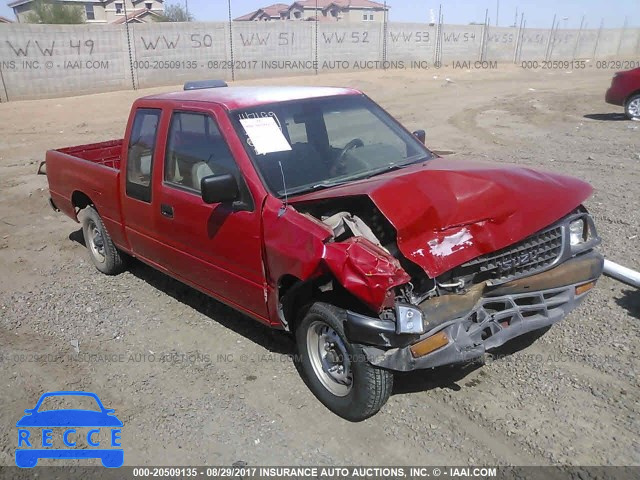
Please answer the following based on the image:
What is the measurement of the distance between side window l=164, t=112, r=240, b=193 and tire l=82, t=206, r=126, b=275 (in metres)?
1.58

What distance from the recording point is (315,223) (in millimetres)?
3197

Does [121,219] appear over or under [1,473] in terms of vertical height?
over

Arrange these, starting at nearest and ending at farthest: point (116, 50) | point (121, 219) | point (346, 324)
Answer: point (346, 324) < point (121, 219) < point (116, 50)

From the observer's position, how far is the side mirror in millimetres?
3473

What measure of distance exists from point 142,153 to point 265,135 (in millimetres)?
1408

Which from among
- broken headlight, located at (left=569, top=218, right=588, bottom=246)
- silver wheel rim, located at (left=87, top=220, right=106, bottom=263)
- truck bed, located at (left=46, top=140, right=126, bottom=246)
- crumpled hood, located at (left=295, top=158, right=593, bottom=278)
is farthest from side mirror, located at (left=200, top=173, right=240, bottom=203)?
silver wheel rim, located at (left=87, top=220, right=106, bottom=263)

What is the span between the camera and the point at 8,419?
11.6ft

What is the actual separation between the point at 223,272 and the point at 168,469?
1.39 metres

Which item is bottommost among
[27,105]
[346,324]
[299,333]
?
[27,105]

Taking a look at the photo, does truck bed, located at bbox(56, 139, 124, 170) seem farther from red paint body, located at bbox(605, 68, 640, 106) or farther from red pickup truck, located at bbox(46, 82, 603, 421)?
red paint body, located at bbox(605, 68, 640, 106)

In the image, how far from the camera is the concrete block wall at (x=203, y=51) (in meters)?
19.9

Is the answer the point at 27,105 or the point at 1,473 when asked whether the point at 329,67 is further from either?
the point at 1,473

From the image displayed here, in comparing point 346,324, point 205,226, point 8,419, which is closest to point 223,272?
point 205,226

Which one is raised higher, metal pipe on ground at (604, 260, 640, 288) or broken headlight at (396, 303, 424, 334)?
broken headlight at (396, 303, 424, 334)
